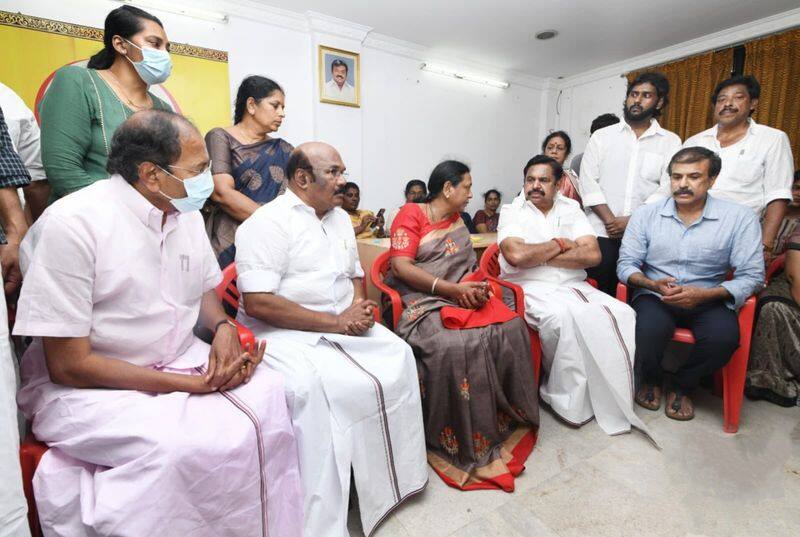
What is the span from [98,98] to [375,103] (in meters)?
4.09

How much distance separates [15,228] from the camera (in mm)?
1289

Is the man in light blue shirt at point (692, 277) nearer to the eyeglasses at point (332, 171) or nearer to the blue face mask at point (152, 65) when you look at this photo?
the eyeglasses at point (332, 171)

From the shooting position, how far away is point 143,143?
44.3 inches

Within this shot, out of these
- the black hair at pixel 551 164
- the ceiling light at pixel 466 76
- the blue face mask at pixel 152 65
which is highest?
the ceiling light at pixel 466 76

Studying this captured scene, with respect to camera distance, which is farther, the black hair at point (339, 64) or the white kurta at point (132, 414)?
the black hair at point (339, 64)

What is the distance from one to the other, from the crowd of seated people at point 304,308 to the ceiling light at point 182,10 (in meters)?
2.47

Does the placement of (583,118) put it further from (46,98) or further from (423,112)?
(46,98)

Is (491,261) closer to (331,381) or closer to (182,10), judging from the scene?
(331,381)

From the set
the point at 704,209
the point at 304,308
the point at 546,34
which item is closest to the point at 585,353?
the point at 704,209

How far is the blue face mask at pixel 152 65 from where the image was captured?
5.38 ft

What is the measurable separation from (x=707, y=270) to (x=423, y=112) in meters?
4.32

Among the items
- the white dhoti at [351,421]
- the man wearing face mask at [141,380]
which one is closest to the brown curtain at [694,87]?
the white dhoti at [351,421]

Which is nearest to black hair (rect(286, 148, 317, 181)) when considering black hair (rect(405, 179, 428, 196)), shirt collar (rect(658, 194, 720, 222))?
shirt collar (rect(658, 194, 720, 222))

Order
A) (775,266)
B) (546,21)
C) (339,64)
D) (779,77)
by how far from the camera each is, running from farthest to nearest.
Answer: (339,64) → (546,21) → (779,77) → (775,266)
